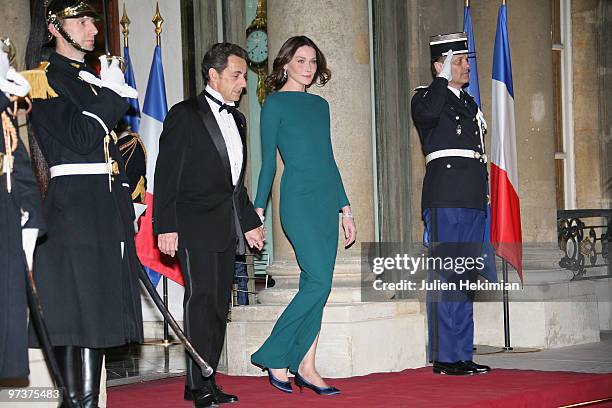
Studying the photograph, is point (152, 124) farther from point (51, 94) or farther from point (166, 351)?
point (51, 94)

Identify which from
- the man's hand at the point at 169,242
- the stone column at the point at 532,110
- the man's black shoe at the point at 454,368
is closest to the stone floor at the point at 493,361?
the man's black shoe at the point at 454,368

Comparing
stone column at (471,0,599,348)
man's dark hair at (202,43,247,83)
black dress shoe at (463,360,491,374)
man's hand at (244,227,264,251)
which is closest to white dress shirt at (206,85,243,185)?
man's dark hair at (202,43,247,83)

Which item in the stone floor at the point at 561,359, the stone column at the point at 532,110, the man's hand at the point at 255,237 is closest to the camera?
the man's hand at the point at 255,237

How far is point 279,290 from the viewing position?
7641mm

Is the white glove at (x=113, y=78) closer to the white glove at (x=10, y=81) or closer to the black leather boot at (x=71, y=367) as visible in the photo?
the white glove at (x=10, y=81)

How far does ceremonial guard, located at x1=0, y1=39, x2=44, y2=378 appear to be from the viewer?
4391 millimetres

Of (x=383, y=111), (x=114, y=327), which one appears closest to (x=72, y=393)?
(x=114, y=327)

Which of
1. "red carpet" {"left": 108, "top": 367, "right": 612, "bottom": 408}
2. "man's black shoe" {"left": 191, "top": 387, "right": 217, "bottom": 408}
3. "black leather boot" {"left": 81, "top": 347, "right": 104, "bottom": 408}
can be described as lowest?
"red carpet" {"left": 108, "top": 367, "right": 612, "bottom": 408}

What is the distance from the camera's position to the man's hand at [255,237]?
621cm

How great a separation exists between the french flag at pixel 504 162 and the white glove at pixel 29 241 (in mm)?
4400

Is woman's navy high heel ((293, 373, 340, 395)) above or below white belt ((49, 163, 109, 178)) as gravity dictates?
below

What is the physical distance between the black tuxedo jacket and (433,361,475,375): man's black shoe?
1.74 metres

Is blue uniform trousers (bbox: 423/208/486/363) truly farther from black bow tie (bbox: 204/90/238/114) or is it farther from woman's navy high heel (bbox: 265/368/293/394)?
black bow tie (bbox: 204/90/238/114)

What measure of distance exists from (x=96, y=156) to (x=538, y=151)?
213 inches
